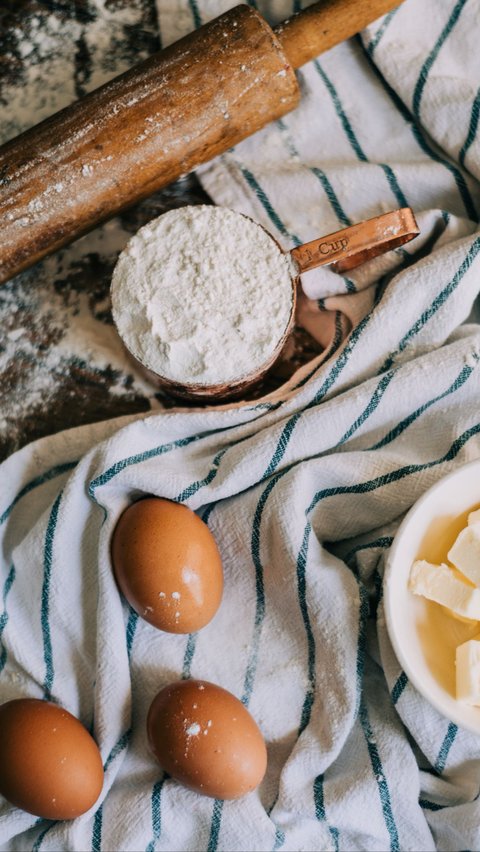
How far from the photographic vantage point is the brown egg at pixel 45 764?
78 cm

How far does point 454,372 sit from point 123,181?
1.26 ft

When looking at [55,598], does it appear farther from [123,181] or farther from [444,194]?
[444,194]

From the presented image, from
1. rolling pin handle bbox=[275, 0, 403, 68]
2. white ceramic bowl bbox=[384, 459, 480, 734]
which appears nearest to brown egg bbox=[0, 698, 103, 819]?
white ceramic bowl bbox=[384, 459, 480, 734]

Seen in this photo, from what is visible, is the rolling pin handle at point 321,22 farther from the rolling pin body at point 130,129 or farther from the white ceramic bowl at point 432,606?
the white ceramic bowl at point 432,606

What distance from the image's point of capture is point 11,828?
0.85 meters

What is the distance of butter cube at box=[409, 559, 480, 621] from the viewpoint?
0.78 meters

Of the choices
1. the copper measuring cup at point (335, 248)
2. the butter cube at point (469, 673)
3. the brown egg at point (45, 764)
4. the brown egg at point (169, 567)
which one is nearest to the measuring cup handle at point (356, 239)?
the copper measuring cup at point (335, 248)

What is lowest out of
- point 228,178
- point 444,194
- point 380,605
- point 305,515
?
point 380,605

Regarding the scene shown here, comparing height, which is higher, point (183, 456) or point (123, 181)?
point (123, 181)

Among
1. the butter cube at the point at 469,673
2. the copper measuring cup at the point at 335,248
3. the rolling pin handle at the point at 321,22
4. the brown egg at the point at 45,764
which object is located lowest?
the butter cube at the point at 469,673

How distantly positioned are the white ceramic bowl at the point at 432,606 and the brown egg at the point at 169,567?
170mm

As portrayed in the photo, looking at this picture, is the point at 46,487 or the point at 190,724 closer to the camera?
the point at 190,724

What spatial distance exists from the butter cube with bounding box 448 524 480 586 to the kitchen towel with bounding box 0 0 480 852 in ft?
0.30

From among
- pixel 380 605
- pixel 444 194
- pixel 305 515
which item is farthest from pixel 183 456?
pixel 444 194
